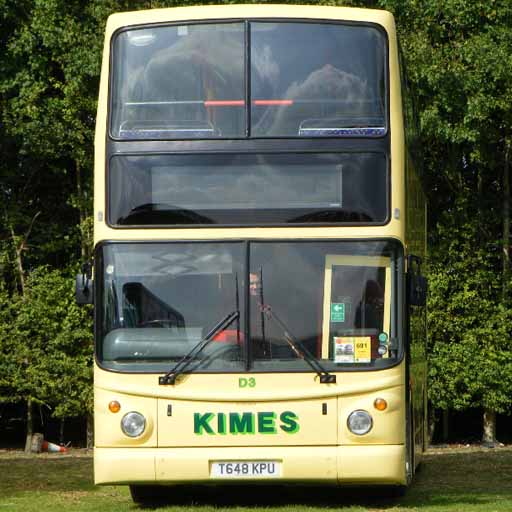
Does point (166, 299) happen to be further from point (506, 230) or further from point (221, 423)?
point (506, 230)

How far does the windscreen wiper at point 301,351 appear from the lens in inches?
487

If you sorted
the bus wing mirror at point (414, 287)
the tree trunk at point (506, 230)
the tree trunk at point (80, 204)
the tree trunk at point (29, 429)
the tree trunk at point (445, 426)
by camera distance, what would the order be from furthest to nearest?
the tree trunk at point (445, 426) → the tree trunk at point (80, 204) → the tree trunk at point (29, 429) → the tree trunk at point (506, 230) → the bus wing mirror at point (414, 287)

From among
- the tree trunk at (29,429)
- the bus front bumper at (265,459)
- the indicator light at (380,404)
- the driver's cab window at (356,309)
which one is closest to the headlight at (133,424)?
the bus front bumper at (265,459)

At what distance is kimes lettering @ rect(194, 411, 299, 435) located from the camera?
12.4 m

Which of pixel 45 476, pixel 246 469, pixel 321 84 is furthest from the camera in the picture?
pixel 45 476

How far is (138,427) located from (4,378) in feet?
55.1

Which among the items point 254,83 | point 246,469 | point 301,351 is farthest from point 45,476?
point 254,83

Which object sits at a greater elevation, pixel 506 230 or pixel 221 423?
pixel 506 230

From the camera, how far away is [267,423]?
12.4 meters

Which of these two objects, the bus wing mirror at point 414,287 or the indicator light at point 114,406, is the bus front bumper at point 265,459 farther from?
the bus wing mirror at point 414,287

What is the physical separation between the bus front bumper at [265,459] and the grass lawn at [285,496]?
21.0 inches

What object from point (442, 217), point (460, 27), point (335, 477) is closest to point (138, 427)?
point (335, 477)

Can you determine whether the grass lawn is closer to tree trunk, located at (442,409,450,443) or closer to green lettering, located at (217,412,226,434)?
green lettering, located at (217,412,226,434)

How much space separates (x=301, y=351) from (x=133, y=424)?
65.6 inches
